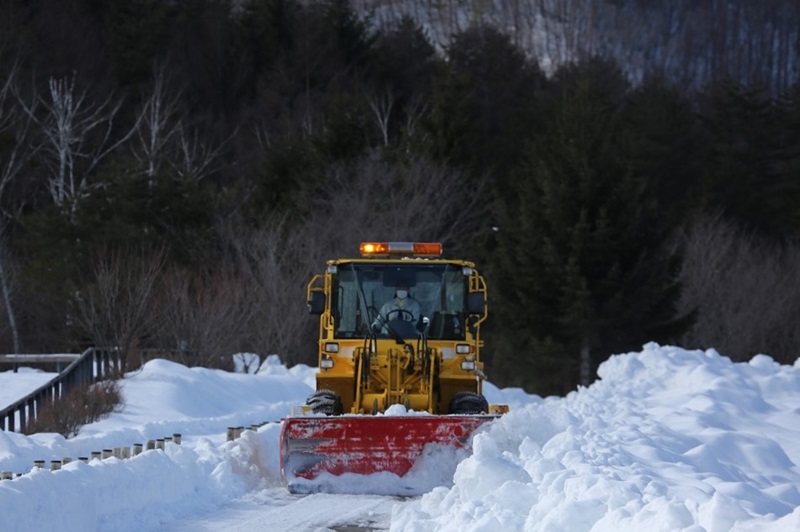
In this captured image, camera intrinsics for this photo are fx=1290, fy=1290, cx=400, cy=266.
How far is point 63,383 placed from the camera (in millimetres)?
21422

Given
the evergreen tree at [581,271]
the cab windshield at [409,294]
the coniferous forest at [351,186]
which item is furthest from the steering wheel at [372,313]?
the evergreen tree at [581,271]

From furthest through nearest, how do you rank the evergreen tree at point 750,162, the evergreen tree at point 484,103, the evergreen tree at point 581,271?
the evergreen tree at point 750,162 → the evergreen tree at point 484,103 → the evergreen tree at point 581,271

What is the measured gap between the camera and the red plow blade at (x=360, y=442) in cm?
1267

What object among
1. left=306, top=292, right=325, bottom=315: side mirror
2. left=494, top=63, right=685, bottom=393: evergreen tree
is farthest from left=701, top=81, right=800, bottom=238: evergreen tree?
left=306, top=292, right=325, bottom=315: side mirror

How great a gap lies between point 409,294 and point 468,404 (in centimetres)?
160

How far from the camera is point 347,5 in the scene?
64.1m

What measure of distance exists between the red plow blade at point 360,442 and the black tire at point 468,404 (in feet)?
4.05

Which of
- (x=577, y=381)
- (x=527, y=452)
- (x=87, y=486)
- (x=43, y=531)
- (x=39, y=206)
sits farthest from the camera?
(x=39, y=206)

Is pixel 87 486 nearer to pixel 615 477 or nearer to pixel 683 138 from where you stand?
pixel 615 477

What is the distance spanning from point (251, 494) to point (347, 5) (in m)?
53.7

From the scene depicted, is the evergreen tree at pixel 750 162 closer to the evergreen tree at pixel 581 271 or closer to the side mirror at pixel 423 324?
the evergreen tree at pixel 581 271

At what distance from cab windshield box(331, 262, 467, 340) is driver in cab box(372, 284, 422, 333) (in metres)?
0.03

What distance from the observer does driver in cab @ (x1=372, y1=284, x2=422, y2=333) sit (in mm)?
14812

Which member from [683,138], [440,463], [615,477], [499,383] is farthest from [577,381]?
[615,477]
